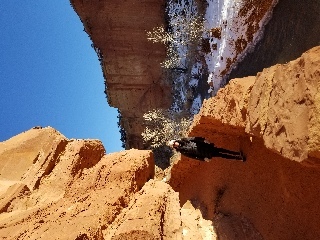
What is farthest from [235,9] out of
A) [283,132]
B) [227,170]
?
[283,132]

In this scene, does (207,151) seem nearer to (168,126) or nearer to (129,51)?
(168,126)

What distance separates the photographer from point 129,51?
56.2ft

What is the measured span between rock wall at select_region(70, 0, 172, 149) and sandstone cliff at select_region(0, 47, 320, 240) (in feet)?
34.1

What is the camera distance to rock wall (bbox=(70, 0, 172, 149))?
52.7 ft

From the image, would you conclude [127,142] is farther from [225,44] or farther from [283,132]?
[283,132]

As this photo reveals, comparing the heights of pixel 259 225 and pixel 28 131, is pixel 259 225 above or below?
below

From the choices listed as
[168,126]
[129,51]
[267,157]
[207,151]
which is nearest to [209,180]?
[207,151]

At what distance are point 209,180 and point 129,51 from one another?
39.0 ft

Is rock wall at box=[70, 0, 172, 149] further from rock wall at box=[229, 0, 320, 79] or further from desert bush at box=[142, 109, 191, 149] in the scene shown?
rock wall at box=[229, 0, 320, 79]

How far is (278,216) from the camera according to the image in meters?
4.27

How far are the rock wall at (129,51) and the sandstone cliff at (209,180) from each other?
10382mm

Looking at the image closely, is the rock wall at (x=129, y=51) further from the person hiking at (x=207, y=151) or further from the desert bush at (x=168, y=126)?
the person hiking at (x=207, y=151)

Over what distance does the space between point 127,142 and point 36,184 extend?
14.5 meters

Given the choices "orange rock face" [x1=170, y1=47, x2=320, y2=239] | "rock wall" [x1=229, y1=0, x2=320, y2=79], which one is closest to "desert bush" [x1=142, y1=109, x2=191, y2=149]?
"rock wall" [x1=229, y1=0, x2=320, y2=79]
